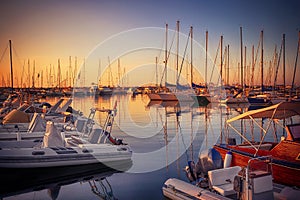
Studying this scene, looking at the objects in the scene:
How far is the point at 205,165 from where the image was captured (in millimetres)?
8289

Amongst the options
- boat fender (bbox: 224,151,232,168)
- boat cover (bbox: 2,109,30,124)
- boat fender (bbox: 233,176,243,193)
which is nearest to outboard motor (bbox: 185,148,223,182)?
boat fender (bbox: 224,151,232,168)

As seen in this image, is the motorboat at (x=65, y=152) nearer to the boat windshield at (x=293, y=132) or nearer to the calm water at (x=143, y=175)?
the calm water at (x=143, y=175)

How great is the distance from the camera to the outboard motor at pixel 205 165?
27.0ft

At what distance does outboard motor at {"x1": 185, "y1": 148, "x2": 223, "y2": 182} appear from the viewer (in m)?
8.23

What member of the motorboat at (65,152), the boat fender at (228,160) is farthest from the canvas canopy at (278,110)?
the motorboat at (65,152)

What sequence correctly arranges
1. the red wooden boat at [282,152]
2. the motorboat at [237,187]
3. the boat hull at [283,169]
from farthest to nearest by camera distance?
the red wooden boat at [282,152] → the boat hull at [283,169] → the motorboat at [237,187]

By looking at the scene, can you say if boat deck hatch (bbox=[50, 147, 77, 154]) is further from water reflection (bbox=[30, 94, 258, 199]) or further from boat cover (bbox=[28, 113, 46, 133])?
boat cover (bbox=[28, 113, 46, 133])

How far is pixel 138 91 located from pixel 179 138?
332 ft

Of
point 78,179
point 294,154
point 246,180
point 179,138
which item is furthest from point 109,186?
point 179,138

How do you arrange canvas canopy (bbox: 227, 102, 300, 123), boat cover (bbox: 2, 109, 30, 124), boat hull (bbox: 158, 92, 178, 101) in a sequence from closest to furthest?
canvas canopy (bbox: 227, 102, 300, 123) < boat cover (bbox: 2, 109, 30, 124) < boat hull (bbox: 158, 92, 178, 101)

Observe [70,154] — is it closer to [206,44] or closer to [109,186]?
[109,186]

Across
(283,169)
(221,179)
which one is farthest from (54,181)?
(283,169)

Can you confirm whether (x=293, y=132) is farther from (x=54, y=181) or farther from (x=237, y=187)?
(x=54, y=181)

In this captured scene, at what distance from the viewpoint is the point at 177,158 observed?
12.2 metres
